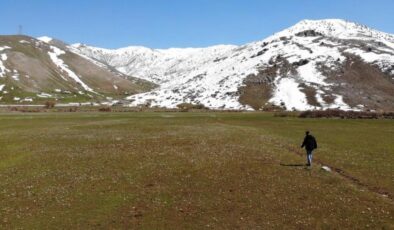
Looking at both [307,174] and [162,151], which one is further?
[162,151]

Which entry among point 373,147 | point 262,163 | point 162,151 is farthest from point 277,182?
point 373,147

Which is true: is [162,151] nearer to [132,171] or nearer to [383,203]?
[132,171]

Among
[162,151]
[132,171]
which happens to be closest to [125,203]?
[132,171]

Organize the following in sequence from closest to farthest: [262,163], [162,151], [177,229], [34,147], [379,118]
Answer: [177,229] → [262,163] → [162,151] → [34,147] → [379,118]

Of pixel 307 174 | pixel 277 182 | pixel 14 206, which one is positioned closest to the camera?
pixel 14 206

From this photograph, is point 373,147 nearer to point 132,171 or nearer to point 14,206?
point 132,171

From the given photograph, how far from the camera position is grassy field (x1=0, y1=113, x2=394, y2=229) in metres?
26.8

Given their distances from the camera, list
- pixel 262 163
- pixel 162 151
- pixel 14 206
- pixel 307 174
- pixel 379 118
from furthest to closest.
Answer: pixel 379 118 → pixel 162 151 → pixel 262 163 → pixel 307 174 → pixel 14 206

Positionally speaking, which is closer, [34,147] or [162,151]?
[162,151]

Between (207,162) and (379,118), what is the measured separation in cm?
8488

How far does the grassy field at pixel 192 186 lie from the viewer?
26.8 metres

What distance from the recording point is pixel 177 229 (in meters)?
25.3

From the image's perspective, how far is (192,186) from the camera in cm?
3491

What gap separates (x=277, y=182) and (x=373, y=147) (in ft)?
85.4
